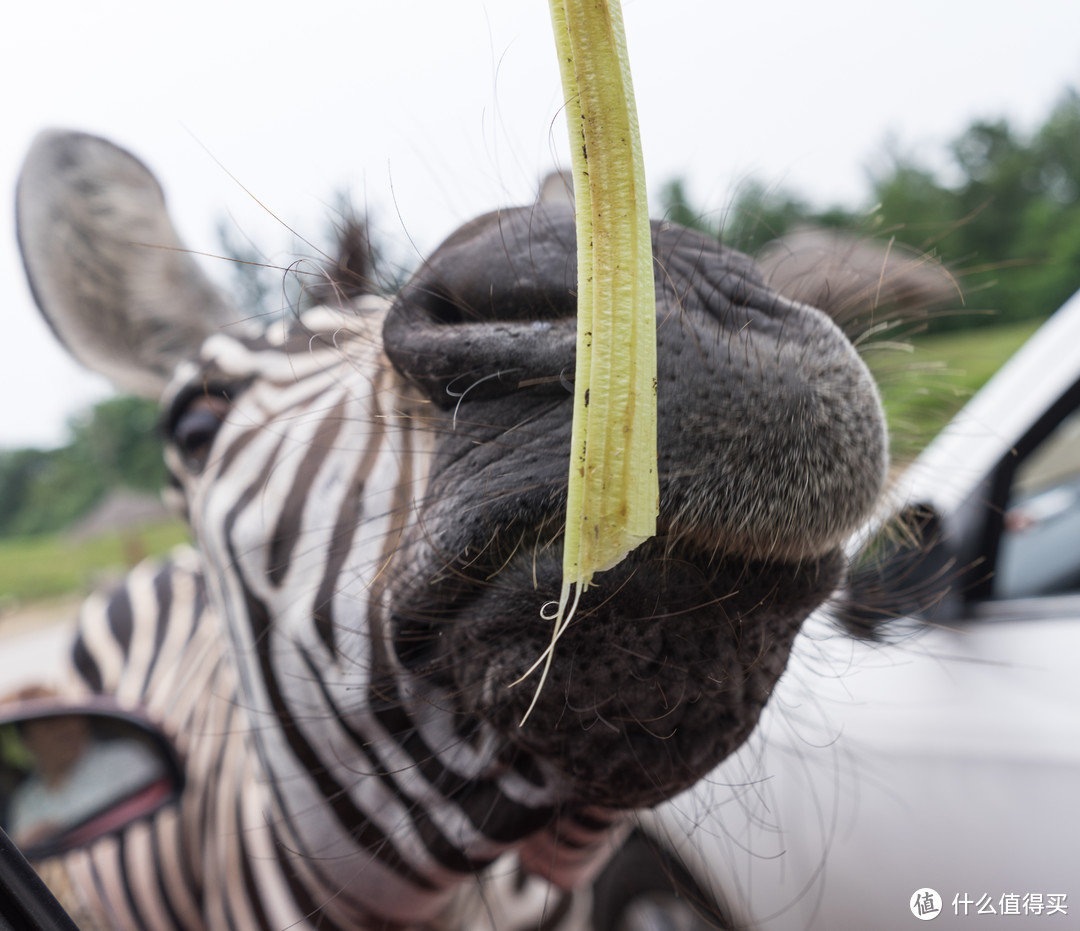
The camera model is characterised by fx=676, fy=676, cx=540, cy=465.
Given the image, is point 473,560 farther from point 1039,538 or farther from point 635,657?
point 1039,538

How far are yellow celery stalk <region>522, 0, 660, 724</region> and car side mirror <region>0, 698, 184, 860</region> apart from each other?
114cm

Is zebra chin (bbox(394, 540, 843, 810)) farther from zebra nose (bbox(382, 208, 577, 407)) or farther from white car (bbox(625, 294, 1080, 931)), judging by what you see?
white car (bbox(625, 294, 1080, 931))

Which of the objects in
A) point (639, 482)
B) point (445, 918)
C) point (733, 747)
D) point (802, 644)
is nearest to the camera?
point (639, 482)

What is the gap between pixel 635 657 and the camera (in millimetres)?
729

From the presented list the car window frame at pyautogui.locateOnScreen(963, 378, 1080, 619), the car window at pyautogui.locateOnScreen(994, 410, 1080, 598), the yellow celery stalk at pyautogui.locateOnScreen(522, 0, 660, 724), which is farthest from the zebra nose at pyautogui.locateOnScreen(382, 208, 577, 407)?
the car window at pyautogui.locateOnScreen(994, 410, 1080, 598)

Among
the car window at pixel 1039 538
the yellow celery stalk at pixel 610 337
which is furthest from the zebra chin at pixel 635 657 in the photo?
the car window at pixel 1039 538

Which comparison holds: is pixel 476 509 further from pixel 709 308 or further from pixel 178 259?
pixel 178 259

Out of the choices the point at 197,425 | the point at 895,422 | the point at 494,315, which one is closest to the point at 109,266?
the point at 197,425

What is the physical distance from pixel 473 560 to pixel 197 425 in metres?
0.83

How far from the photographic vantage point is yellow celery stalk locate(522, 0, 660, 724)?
1.91 feet

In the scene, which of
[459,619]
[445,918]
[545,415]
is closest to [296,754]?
[459,619]

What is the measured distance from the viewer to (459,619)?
0.79 meters

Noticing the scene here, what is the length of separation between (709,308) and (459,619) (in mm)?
454

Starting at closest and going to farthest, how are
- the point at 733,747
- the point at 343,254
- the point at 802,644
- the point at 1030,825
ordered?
1. the point at 733,747
2. the point at 802,644
3. the point at 343,254
4. the point at 1030,825
